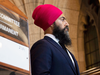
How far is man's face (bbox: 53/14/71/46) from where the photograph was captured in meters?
2.44

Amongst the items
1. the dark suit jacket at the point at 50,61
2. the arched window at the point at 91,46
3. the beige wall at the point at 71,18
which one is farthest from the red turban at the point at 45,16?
the beige wall at the point at 71,18

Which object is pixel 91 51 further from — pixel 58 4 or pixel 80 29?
pixel 58 4

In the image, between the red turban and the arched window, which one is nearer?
the red turban

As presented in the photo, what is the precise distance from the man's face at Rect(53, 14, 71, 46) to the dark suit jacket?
32 cm

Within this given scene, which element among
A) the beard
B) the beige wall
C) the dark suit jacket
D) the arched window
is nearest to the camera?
the dark suit jacket

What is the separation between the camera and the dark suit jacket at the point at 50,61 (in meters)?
1.90

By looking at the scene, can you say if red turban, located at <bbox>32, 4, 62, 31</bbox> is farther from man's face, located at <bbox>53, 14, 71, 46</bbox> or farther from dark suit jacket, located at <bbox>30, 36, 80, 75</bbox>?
dark suit jacket, located at <bbox>30, 36, 80, 75</bbox>

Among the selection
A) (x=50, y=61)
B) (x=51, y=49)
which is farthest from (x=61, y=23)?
(x=50, y=61)

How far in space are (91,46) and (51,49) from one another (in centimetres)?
673

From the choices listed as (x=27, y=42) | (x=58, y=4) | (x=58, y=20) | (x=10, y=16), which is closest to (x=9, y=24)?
(x=10, y=16)

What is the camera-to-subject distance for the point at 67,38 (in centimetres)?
254

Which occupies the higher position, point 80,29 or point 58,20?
point 80,29

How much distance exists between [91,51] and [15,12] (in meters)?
7.46

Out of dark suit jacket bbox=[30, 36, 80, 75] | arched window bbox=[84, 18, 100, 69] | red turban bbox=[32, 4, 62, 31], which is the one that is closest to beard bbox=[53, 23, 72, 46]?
red turban bbox=[32, 4, 62, 31]
